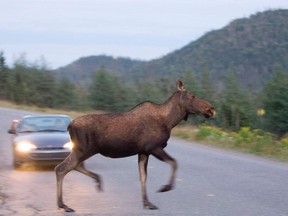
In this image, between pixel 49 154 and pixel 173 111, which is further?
pixel 49 154

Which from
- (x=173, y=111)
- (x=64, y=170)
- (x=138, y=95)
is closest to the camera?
(x=64, y=170)

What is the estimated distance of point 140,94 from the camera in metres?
69.7

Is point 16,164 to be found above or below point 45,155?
below

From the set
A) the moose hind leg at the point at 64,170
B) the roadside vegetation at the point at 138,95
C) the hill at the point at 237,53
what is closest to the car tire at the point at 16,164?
the moose hind leg at the point at 64,170

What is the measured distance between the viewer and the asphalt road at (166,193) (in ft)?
32.0

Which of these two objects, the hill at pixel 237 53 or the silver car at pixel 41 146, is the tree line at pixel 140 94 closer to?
the hill at pixel 237 53

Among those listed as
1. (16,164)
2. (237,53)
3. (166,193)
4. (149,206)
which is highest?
(237,53)

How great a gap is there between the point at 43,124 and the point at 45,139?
130 centimetres

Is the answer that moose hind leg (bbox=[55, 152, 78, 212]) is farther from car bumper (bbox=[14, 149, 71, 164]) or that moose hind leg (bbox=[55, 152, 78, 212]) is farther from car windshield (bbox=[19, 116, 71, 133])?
car windshield (bbox=[19, 116, 71, 133])

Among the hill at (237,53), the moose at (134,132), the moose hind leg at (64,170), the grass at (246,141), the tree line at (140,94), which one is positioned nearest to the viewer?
the moose at (134,132)

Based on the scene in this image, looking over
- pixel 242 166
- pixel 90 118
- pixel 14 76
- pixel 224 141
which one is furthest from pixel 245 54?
pixel 90 118

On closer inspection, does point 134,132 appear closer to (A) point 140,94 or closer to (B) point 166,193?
(B) point 166,193

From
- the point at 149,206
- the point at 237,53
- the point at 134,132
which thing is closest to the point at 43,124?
the point at 149,206

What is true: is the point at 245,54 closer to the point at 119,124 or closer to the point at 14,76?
the point at 14,76
